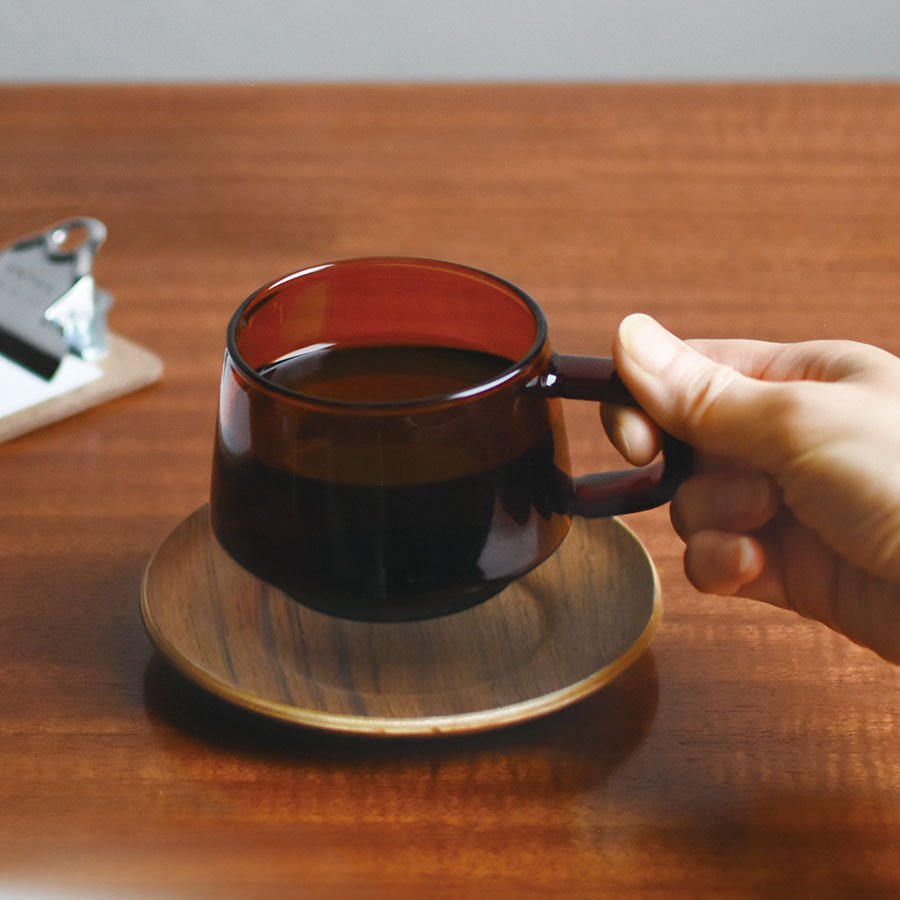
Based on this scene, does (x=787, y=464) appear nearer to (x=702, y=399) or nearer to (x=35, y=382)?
(x=702, y=399)

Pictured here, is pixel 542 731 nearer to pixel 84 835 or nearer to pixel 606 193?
pixel 84 835

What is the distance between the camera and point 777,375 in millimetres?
514

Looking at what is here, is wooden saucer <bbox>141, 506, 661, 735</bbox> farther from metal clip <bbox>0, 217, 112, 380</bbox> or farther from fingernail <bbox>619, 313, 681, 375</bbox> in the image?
metal clip <bbox>0, 217, 112, 380</bbox>

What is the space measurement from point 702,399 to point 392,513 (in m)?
0.13

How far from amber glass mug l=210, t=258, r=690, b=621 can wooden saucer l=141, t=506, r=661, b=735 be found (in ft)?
0.09

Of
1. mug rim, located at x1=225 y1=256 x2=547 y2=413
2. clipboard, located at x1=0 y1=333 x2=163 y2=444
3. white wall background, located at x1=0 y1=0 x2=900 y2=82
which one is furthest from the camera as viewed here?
white wall background, located at x1=0 y1=0 x2=900 y2=82

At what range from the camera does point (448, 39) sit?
2.02m

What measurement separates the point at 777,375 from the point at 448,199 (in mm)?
435

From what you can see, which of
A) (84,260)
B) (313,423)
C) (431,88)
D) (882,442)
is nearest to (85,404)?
(84,260)

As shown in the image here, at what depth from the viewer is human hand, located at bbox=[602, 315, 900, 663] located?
44 cm

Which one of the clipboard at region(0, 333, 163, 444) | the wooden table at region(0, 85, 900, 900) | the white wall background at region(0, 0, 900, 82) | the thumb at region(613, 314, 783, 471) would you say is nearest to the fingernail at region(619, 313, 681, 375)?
the thumb at region(613, 314, 783, 471)

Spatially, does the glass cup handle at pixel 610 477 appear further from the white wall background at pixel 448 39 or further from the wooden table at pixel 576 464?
the white wall background at pixel 448 39

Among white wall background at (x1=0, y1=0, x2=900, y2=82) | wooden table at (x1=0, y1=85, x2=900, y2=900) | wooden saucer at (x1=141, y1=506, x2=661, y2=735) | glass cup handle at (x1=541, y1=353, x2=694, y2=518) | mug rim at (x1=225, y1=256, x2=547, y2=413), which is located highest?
mug rim at (x1=225, y1=256, x2=547, y2=413)

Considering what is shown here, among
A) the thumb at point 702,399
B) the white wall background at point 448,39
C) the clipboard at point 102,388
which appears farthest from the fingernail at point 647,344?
the white wall background at point 448,39
